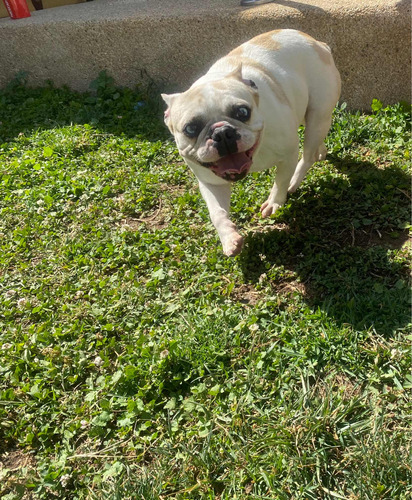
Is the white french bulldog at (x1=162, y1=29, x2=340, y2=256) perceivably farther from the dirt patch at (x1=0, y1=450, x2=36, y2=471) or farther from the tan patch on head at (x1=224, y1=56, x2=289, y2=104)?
the dirt patch at (x1=0, y1=450, x2=36, y2=471)

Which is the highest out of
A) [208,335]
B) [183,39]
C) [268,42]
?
[268,42]

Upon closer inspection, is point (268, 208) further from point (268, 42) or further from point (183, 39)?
point (183, 39)

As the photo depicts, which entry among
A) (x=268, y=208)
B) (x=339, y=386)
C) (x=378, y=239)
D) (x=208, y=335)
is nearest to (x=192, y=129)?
(x=268, y=208)

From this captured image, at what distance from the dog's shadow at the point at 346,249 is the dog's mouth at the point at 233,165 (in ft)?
2.39

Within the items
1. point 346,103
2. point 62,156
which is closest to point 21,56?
point 62,156

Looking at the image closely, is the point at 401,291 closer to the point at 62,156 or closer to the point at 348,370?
the point at 348,370

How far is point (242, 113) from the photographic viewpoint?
3402 mm

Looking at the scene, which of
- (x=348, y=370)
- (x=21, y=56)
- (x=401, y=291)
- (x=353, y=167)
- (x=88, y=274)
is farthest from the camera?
(x=21, y=56)

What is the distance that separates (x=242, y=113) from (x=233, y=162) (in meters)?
0.32

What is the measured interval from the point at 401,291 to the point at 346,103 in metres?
2.92

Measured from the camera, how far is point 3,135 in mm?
6754

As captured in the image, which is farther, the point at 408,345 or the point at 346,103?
the point at 346,103

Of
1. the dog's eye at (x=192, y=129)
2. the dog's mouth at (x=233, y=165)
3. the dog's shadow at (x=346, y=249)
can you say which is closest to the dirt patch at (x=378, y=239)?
the dog's shadow at (x=346, y=249)

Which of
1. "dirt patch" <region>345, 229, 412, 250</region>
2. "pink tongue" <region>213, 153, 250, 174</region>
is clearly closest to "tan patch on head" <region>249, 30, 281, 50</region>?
"pink tongue" <region>213, 153, 250, 174</region>
